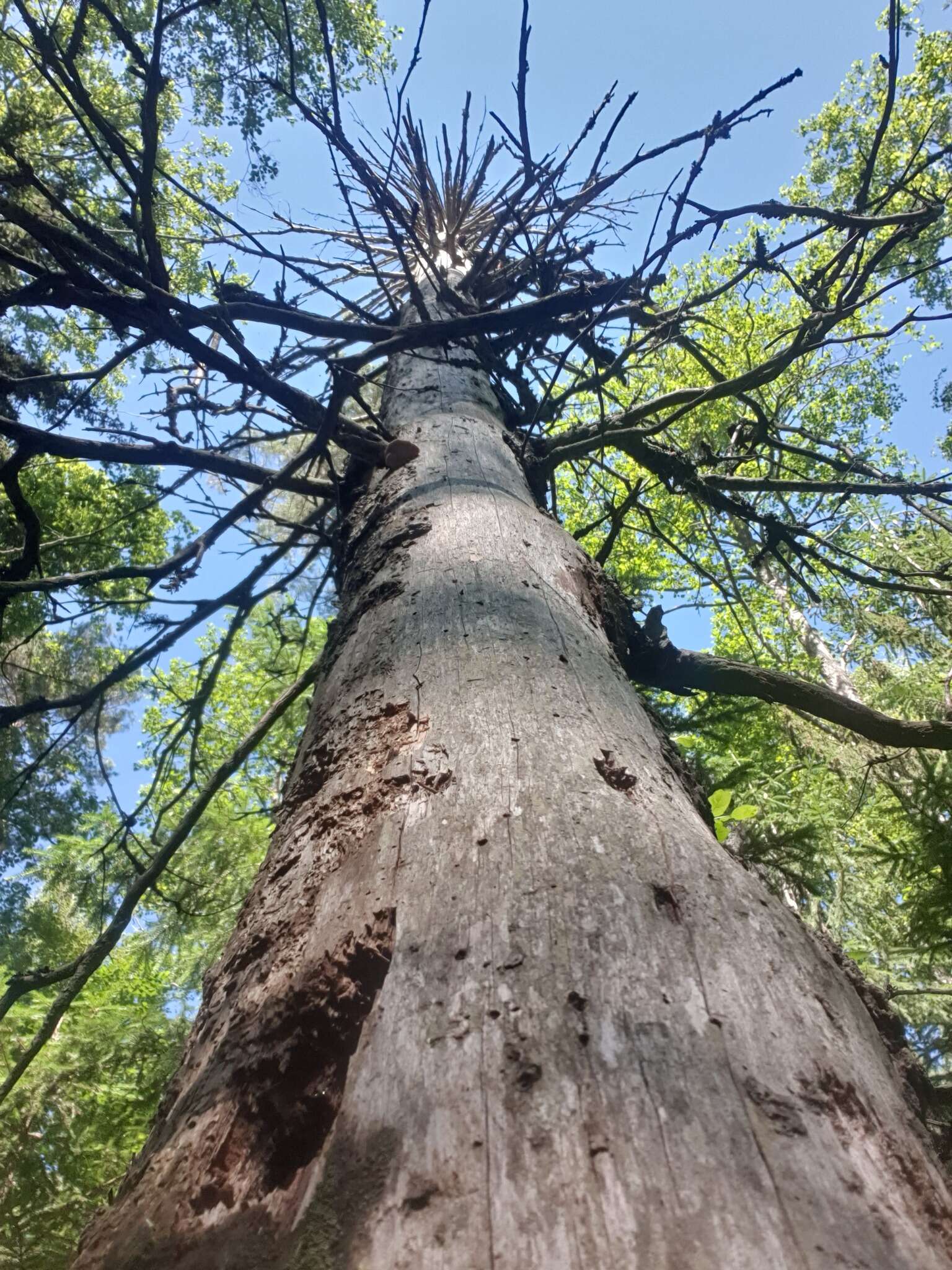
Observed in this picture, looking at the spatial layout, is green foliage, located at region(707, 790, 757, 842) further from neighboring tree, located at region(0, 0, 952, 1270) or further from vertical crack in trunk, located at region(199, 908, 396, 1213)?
vertical crack in trunk, located at region(199, 908, 396, 1213)

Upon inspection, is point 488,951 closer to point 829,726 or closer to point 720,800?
point 720,800

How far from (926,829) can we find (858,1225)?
2605mm

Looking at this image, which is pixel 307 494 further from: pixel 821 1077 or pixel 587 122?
pixel 821 1077

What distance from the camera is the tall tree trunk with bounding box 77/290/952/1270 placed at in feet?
1.67

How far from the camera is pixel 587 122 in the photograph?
230 centimetres

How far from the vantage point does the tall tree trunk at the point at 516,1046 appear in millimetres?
509

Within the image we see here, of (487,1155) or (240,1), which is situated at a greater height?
(240,1)

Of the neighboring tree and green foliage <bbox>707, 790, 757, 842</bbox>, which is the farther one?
green foliage <bbox>707, 790, 757, 842</bbox>

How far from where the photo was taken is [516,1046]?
0.62 meters

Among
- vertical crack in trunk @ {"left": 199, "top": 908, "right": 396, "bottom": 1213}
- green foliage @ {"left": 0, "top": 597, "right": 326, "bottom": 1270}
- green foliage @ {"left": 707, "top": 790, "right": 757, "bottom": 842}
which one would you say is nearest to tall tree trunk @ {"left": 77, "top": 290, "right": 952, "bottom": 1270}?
vertical crack in trunk @ {"left": 199, "top": 908, "right": 396, "bottom": 1213}

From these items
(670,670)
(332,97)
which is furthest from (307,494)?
(670,670)

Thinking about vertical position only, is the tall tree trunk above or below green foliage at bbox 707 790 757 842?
below

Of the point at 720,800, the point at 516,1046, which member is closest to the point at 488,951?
the point at 516,1046

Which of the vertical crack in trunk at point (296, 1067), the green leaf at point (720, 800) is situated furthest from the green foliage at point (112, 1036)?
the green leaf at point (720, 800)
